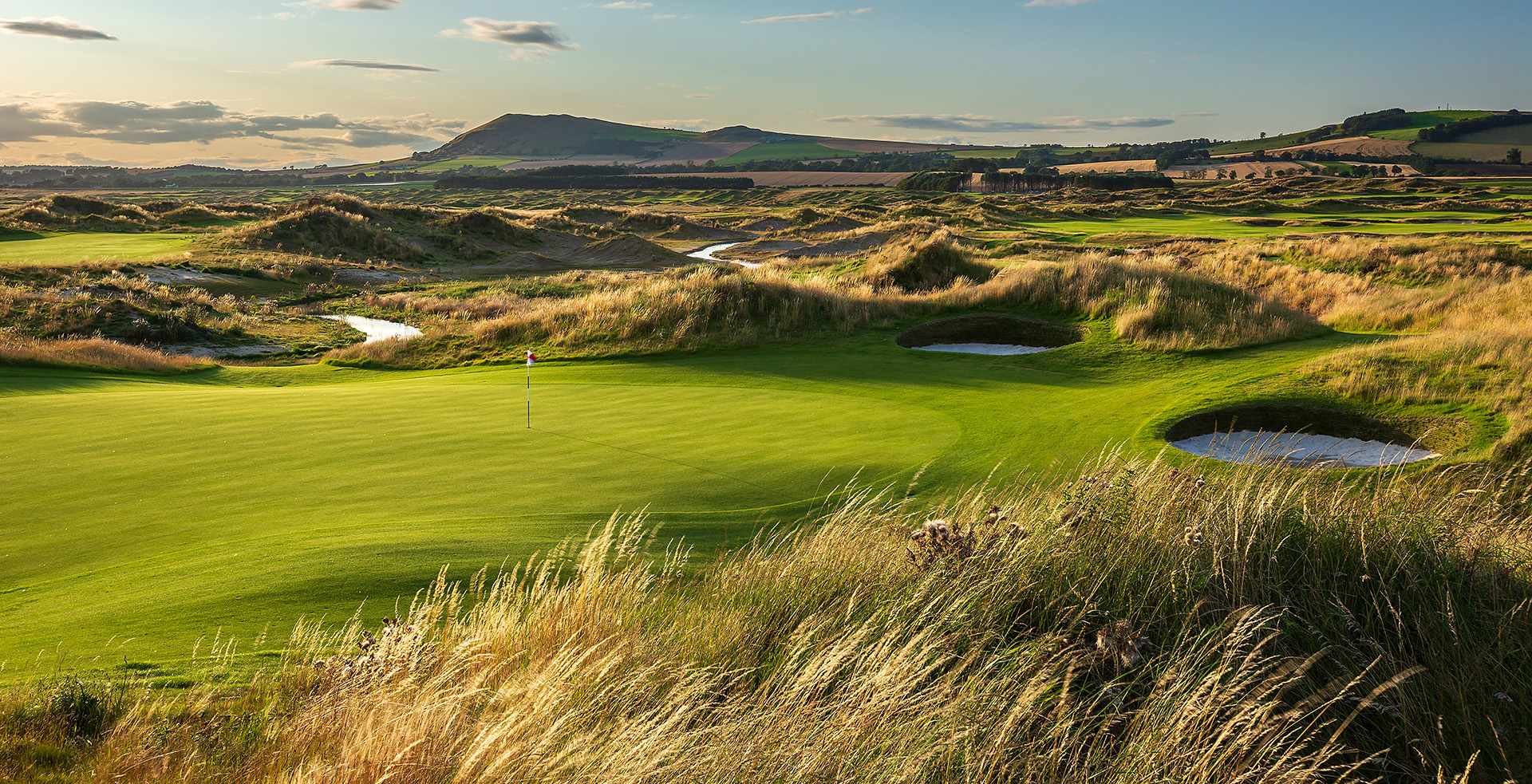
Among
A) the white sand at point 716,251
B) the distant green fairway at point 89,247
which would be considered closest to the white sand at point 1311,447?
the distant green fairway at point 89,247

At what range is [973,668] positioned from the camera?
13.5ft

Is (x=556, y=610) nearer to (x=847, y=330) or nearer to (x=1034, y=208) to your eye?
(x=847, y=330)

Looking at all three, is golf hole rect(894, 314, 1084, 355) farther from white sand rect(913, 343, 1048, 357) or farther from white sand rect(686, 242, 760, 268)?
white sand rect(686, 242, 760, 268)

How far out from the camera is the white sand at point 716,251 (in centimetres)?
6184

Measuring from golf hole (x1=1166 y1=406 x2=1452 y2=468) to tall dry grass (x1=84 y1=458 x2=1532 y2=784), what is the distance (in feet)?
22.1

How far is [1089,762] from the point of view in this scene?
3480 millimetres

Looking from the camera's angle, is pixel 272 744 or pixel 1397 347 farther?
pixel 1397 347

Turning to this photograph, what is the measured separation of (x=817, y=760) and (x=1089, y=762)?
1.21 metres

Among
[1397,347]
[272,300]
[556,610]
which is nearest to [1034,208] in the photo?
[272,300]

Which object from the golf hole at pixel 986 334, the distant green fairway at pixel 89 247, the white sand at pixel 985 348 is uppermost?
the distant green fairway at pixel 89 247

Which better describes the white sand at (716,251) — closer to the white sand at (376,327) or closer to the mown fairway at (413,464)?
the white sand at (376,327)

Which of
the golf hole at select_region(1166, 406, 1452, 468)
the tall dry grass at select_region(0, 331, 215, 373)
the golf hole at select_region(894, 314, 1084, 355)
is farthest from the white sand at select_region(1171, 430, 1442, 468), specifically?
the tall dry grass at select_region(0, 331, 215, 373)

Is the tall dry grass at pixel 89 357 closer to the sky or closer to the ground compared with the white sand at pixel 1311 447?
closer to the sky

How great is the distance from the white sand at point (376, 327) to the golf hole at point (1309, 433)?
87.6 ft
